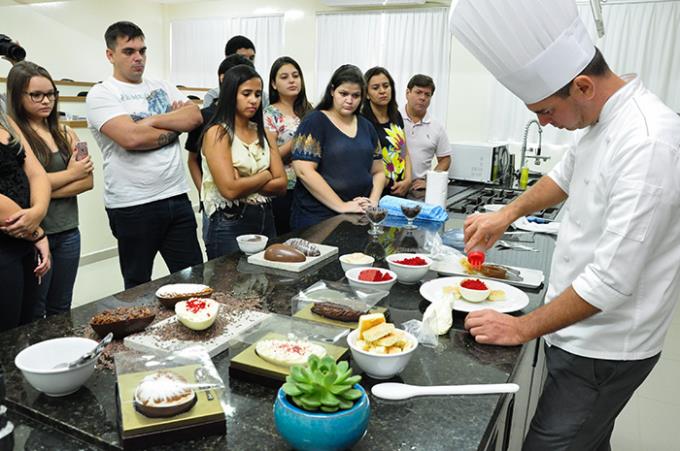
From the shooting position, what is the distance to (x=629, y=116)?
3.83ft

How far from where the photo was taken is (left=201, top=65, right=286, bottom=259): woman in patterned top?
2.19m

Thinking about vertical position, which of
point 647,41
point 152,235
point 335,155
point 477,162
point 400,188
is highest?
point 647,41

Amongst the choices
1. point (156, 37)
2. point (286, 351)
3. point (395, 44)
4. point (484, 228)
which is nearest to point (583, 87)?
point (484, 228)

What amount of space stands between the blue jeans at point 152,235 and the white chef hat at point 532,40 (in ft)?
5.73

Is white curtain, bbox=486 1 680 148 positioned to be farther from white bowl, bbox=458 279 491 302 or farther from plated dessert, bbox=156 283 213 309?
plated dessert, bbox=156 283 213 309

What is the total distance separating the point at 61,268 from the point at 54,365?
1.57 meters

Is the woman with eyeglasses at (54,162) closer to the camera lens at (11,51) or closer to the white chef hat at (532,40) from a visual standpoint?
the camera lens at (11,51)

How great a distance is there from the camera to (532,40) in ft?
4.16

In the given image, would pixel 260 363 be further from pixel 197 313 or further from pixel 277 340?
pixel 197 313

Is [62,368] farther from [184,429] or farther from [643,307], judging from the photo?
[643,307]

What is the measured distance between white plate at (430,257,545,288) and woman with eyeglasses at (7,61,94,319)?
1.61 metres

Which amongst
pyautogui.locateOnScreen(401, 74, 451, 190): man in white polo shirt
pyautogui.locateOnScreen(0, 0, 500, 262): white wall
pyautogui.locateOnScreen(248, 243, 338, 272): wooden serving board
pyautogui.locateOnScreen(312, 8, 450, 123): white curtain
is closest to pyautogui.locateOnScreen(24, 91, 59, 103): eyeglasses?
pyautogui.locateOnScreen(248, 243, 338, 272): wooden serving board

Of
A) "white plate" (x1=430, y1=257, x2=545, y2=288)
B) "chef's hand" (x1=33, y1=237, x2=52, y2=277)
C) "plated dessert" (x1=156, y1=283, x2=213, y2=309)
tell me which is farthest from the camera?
"chef's hand" (x1=33, y1=237, x2=52, y2=277)

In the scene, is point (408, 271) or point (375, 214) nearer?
point (408, 271)
